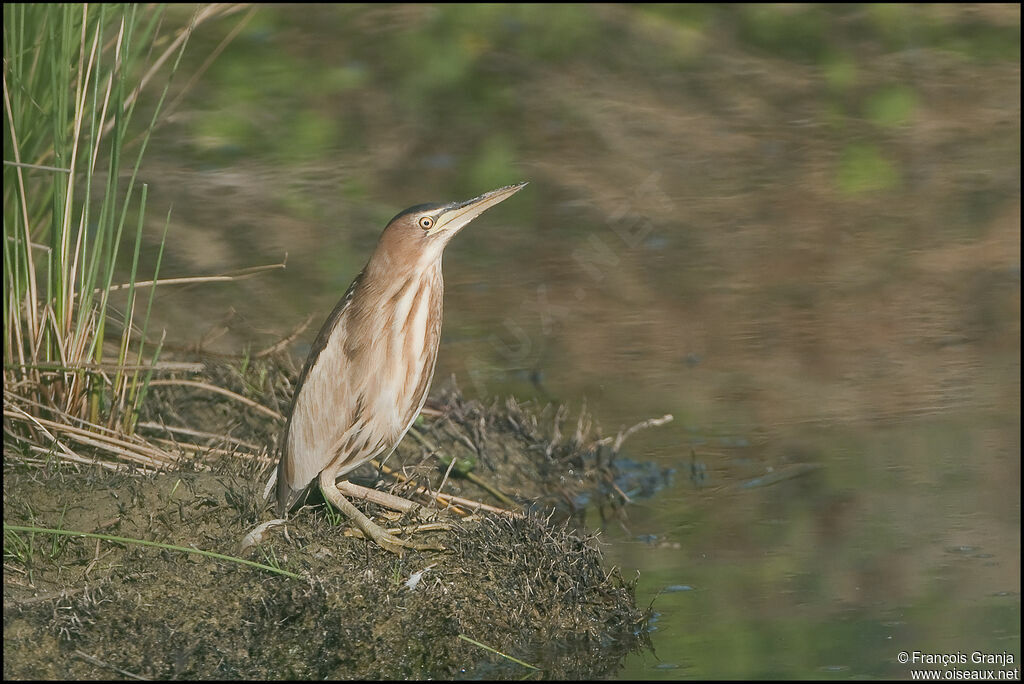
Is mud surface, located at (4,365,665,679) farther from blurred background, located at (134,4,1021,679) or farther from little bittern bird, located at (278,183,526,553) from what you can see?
blurred background, located at (134,4,1021,679)

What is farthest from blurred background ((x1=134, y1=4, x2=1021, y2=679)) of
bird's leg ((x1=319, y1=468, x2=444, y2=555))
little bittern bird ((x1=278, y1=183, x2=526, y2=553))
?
little bittern bird ((x1=278, y1=183, x2=526, y2=553))

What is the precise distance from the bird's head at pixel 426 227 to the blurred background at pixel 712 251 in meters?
1.06

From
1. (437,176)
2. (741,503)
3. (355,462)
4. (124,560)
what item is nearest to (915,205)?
(437,176)

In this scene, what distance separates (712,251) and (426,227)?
3225 millimetres

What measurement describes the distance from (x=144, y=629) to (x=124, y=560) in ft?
0.75

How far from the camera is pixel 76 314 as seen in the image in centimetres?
416

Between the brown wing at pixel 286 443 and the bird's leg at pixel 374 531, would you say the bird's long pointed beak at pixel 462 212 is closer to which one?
the brown wing at pixel 286 443

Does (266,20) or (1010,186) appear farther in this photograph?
(266,20)

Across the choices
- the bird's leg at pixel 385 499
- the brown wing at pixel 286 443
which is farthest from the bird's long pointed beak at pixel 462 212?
the bird's leg at pixel 385 499

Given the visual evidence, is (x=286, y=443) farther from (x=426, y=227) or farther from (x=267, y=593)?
(x=426, y=227)

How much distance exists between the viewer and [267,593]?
3.59 m

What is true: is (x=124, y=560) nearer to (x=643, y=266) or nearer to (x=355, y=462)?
(x=355, y=462)

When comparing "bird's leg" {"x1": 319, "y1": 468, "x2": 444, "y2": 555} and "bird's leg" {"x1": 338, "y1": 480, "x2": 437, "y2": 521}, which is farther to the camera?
"bird's leg" {"x1": 338, "y1": 480, "x2": 437, "y2": 521}

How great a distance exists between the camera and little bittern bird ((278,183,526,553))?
3672 mm
